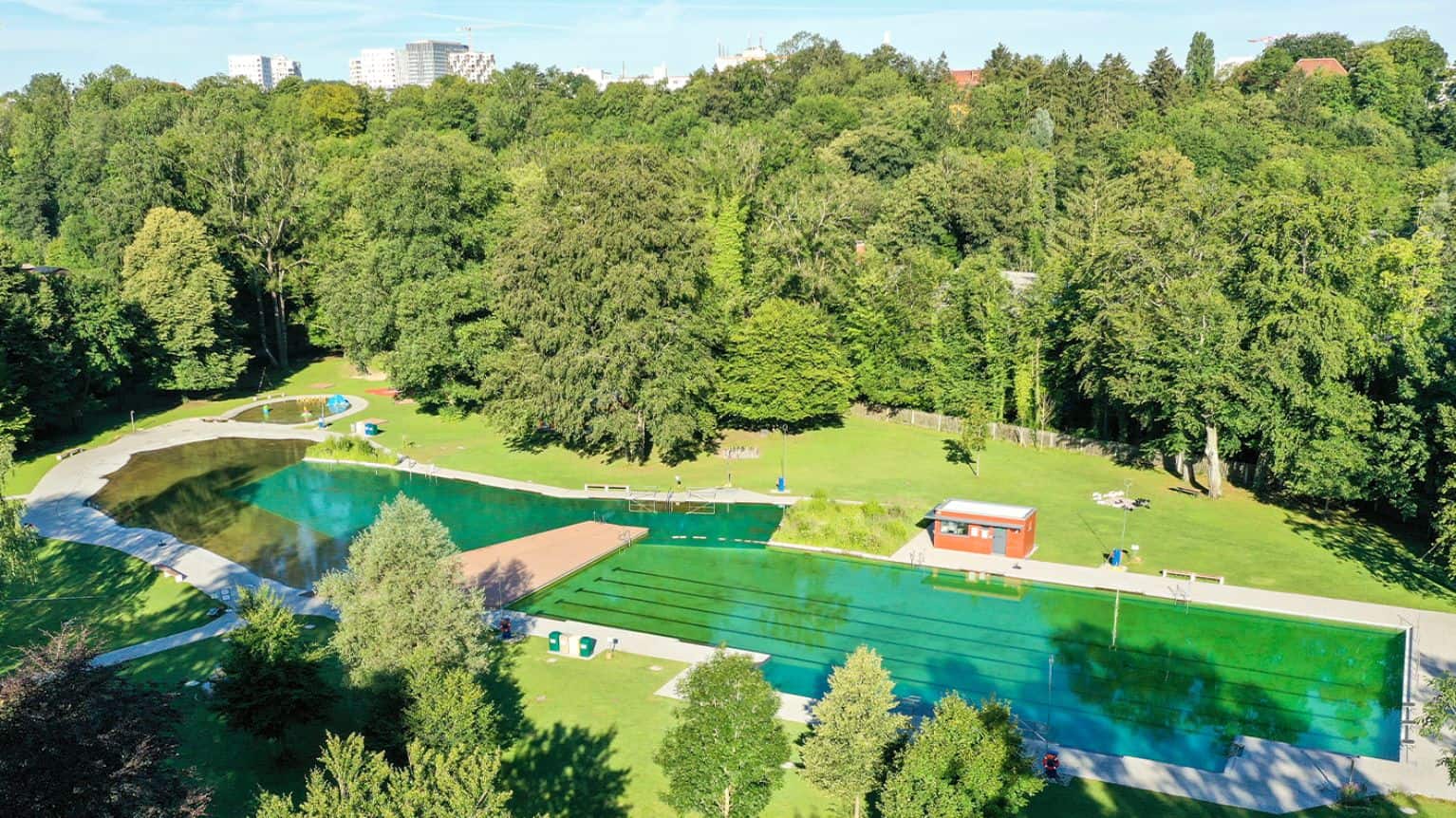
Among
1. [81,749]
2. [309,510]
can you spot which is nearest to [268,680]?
[81,749]

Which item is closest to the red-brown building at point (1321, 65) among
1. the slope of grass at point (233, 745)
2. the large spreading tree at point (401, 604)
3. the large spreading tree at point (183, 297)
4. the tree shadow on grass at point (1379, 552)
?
the tree shadow on grass at point (1379, 552)

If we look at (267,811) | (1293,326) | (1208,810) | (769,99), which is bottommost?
(1208,810)

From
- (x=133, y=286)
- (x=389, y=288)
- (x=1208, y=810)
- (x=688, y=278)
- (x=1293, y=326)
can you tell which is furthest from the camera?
(x=133, y=286)

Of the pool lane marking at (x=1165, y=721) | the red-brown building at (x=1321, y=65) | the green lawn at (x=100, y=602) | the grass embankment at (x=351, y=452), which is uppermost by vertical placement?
the red-brown building at (x=1321, y=65)

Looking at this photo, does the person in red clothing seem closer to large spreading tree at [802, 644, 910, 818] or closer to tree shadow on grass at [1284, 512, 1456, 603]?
large spreading tree at [802, 644, 910, 818]

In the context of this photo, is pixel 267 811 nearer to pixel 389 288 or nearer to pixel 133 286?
pixel 389 288

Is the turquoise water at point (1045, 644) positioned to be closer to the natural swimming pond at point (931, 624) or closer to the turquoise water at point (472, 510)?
the natural swimming pond at point (931, 624)

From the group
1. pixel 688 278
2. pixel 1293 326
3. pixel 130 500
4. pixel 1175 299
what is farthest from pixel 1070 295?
pixel 130 500

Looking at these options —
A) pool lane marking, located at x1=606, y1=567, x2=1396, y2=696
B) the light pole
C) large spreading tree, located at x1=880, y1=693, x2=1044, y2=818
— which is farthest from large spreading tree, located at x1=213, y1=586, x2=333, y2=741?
the light pole
